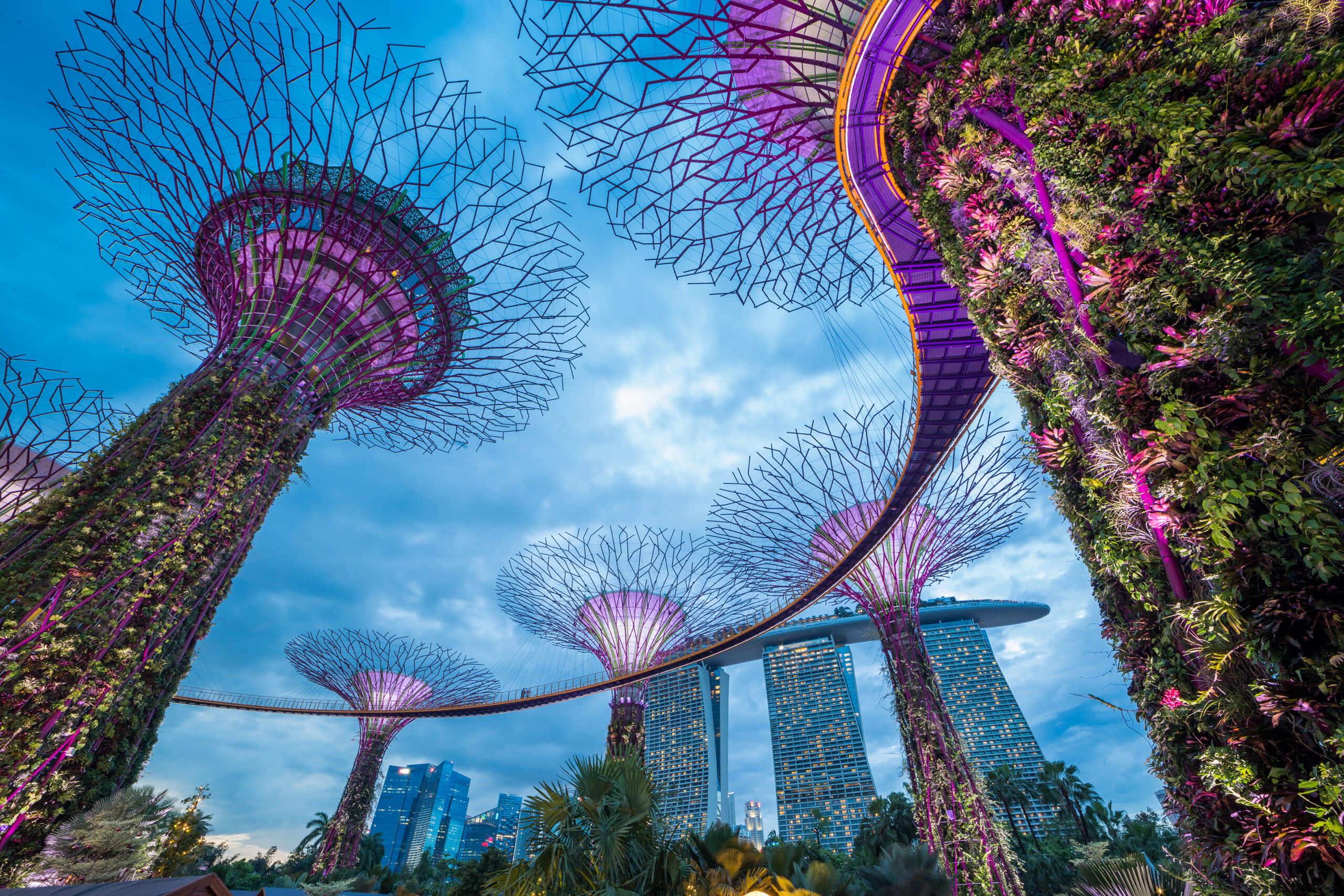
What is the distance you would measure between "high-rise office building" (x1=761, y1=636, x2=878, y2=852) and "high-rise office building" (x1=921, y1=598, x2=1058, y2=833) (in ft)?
47.1

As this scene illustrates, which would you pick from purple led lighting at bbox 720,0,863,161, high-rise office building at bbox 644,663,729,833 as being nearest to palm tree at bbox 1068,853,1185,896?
purple led lighting at bbox 720,0,863,161

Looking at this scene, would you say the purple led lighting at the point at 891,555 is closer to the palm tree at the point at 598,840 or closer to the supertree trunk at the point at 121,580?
the palm tree at the point at 598,840

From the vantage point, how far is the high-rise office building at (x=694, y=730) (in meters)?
69.6

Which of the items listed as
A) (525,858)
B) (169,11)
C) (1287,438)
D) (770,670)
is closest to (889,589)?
(525,858)

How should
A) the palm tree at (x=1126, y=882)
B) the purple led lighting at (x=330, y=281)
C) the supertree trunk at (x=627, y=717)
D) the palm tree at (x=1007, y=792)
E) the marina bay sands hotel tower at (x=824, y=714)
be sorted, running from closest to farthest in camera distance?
the palm tree at (x=1126, y=882)
the purple led lighting at (x=330, y=281)
the supertree trunk at (x=627, y=717)
the palm tree at (x=1007, y=792)
the marina bay sands hotel tower at (x=824, y=714)

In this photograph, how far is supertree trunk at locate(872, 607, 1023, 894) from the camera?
11.6 meters

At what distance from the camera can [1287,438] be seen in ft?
8.61

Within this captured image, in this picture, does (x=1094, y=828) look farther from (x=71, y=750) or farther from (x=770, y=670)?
(x=770, y=670)

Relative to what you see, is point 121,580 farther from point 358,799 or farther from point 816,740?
point 816,740

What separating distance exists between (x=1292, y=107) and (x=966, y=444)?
13.7 meters

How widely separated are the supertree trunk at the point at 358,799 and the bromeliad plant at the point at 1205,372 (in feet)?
109

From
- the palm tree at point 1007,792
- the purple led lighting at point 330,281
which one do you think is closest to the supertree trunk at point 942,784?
the purple led lighting at point 330,281

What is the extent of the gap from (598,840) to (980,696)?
8448 centimetres

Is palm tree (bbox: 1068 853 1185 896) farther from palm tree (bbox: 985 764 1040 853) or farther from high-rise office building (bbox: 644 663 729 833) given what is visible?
high-rise office building (bbox: 644 663 729 833)
